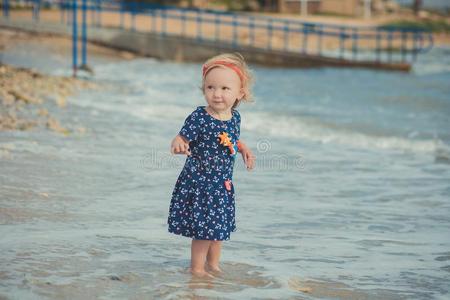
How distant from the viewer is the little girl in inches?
203

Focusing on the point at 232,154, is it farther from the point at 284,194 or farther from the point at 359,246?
the point at 284,194

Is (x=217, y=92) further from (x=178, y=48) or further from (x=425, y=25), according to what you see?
(x=425, y=25)

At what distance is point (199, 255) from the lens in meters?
5.26

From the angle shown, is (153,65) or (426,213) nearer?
(426,213)

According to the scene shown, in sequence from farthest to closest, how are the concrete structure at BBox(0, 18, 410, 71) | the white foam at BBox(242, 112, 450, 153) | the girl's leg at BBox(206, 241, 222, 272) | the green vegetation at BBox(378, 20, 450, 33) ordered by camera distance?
the green vegetation at BBox(378, 20, 450, 33)
the concrete structure at BBox(0, 18, 410, 71)
the white foam at BBox(242, 112, 450, 153)
the girl's leg at BBox(206, 241, 222, 272)

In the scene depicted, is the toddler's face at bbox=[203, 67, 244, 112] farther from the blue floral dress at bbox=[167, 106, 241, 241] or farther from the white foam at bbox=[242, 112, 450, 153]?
the white foam at bbox=[242, 112, 450, 153]

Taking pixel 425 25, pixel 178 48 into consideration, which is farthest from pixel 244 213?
pixel 425 25

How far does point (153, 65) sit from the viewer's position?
97.3 ft

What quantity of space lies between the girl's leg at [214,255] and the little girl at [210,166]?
0.14 ft

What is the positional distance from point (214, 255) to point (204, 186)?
411 mm

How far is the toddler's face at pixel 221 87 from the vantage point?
518 centimetres

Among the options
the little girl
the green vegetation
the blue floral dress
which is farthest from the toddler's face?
the green vegetation

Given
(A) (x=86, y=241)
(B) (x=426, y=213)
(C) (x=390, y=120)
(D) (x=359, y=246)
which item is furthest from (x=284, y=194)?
(C) (x=390, y=120)

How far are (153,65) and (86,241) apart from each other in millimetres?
24019
